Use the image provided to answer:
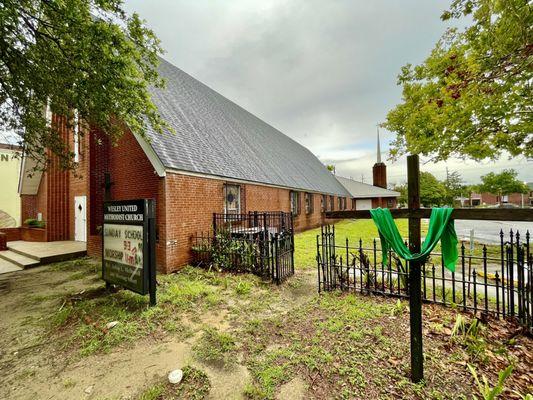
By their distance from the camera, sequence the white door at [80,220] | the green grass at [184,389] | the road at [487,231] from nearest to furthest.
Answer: the green grass at [184,389], the white door at [80,220], the road at [487,231]

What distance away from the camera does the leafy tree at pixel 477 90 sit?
16.2 ft

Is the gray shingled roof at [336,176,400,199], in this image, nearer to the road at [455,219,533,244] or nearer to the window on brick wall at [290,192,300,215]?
the road at [455,219,533,244]

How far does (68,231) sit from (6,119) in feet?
24.0

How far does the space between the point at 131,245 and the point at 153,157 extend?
10.5 ft

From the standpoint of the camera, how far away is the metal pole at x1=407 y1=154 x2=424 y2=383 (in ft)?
8.98

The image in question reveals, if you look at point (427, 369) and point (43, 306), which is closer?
point (427, 369)

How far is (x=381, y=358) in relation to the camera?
3154 mm

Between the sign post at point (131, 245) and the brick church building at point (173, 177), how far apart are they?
5.45 feet

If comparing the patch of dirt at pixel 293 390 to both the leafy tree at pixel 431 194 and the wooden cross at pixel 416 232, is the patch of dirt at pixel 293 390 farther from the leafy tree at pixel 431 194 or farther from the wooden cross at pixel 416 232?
the leafy tree at pixel 431 194

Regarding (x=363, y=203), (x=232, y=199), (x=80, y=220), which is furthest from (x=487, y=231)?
(x=80, y=220)

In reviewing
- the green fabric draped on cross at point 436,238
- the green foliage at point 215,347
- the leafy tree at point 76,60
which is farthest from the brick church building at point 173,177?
the green foliage at point 215,347

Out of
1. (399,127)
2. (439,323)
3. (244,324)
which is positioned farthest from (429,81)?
(244,324)

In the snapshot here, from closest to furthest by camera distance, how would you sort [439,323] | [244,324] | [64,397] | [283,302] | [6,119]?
[64,397] < [439,323] < [244,324] < [283,302] < [6,119]

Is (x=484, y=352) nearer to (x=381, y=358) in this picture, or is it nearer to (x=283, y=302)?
(x=381, y=358)
